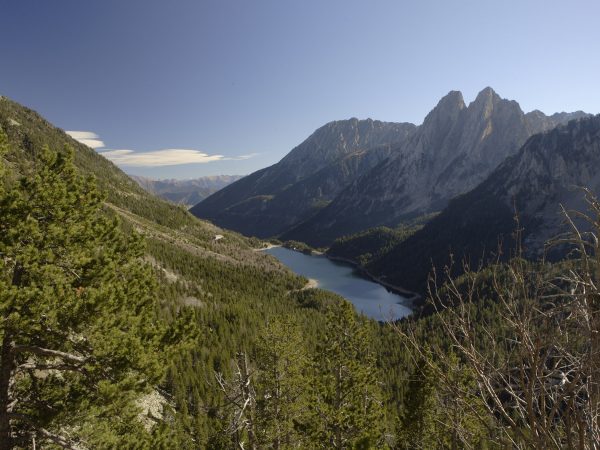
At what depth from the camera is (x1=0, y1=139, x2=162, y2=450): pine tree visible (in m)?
11.1

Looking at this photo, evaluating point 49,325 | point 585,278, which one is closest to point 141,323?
point 49,325

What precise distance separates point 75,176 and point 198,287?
107 meters

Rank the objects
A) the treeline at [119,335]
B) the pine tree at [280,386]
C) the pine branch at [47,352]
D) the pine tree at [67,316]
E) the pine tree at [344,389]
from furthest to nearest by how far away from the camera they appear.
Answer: the pine tree at [344,389]
the pine tree at [280,386]
the pine branch at [47,352]
the pine tree at [67,316]
the treeline at [119,335]

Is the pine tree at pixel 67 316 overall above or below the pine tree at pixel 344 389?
above

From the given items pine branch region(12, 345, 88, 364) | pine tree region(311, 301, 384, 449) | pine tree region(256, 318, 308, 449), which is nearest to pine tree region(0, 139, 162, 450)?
pine branch region(12, 345, 88, 364)

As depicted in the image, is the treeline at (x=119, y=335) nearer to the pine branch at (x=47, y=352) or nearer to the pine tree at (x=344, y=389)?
the pine branch at (x=47, y=352)

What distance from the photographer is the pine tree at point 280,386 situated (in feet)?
79.3

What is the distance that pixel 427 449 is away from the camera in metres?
32.4

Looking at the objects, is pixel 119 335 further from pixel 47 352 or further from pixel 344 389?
pixel 344 389

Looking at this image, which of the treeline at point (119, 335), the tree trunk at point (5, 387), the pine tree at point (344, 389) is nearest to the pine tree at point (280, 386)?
the pine tree at point (344, 389)

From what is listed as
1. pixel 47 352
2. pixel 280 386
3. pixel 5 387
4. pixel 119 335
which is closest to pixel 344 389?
pixel 280 386

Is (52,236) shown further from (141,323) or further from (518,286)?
(518,286)

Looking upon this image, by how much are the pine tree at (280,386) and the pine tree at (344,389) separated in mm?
1376

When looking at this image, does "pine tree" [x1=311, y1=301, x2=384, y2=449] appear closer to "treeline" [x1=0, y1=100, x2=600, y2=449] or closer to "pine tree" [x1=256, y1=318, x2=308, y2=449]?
"pine tree" [x1=256, y1=318, x2=308, y2=449]
